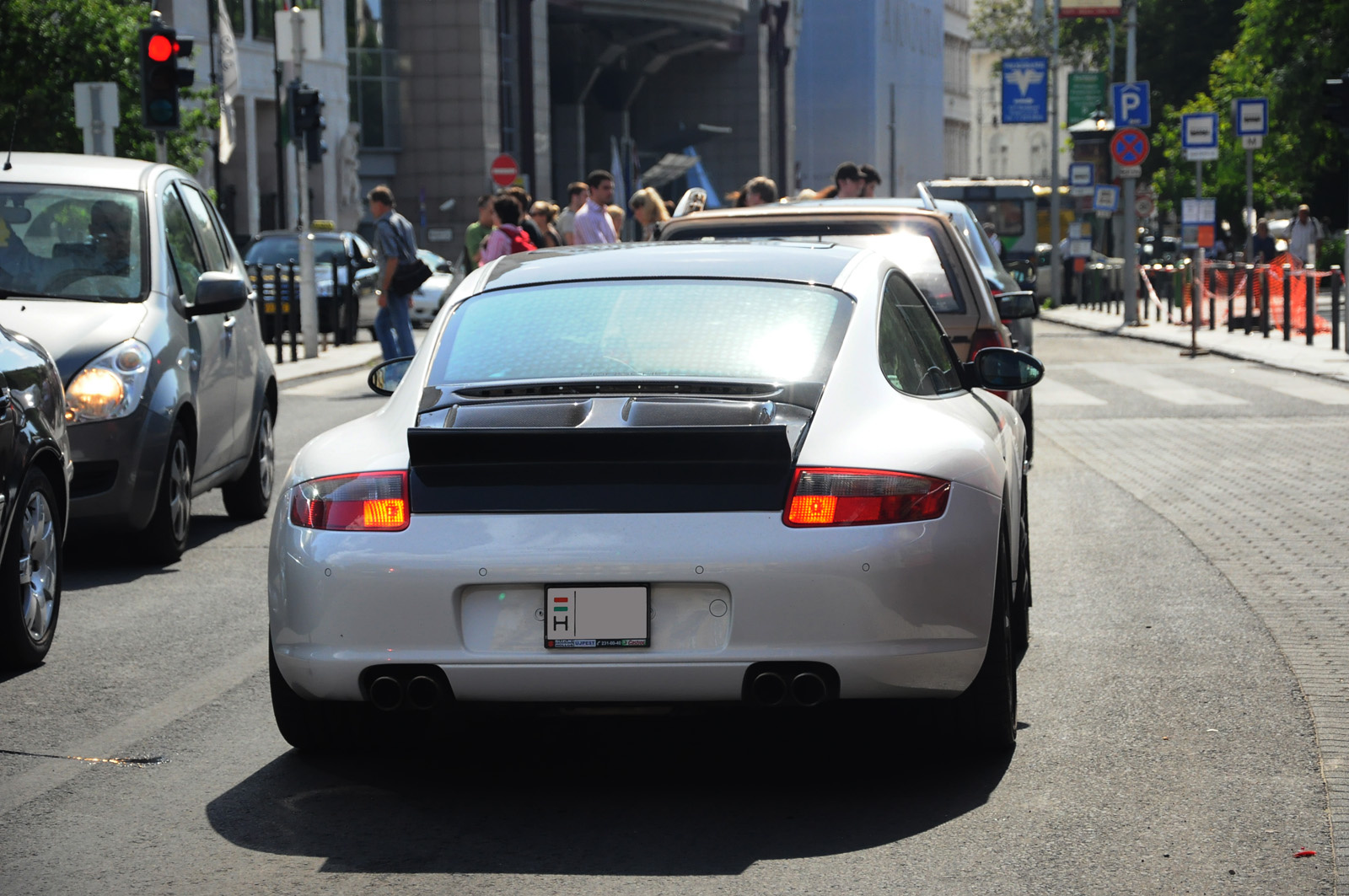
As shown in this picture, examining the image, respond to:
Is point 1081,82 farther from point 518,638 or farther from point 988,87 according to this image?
point 988,87

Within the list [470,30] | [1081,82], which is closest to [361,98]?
[470,30]

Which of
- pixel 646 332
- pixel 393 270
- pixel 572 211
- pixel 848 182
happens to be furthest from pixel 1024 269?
pixel 646 332

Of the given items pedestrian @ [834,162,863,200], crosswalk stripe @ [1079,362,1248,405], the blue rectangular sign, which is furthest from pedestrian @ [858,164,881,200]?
the blue rectangular sign

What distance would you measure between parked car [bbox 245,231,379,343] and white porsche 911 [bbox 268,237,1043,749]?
82.6 feet

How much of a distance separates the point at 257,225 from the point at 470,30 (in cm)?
1401

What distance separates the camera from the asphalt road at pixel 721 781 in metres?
4.54

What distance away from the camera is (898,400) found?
5.41 metres

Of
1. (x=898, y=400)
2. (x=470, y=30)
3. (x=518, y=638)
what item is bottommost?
(x=518, y=638)

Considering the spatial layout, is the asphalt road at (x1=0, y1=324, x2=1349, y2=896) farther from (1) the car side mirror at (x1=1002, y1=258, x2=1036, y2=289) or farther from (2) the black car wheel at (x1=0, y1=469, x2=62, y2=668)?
(1) the car side mirror at (x1=1002, y1=258, x2=1036, y2=289)

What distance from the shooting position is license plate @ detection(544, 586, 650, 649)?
4.88 m

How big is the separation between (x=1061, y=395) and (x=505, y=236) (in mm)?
5578

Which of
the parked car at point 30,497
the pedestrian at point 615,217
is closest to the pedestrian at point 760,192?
the pedestrian at point 615,217

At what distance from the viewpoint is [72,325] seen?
907 centimetres

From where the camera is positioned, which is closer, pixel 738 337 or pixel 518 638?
pixel 518 638
